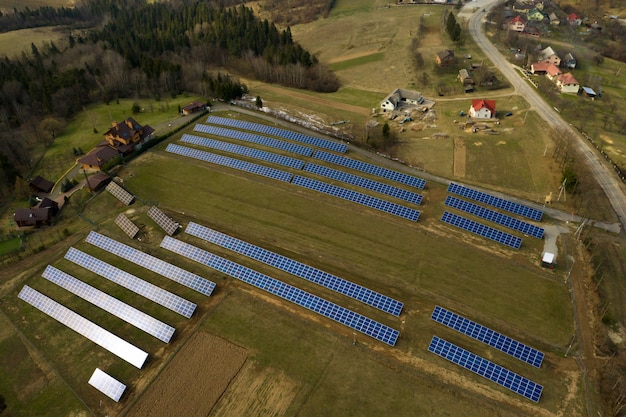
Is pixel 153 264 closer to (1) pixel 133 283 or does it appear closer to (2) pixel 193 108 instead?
(1) pixel 133 283

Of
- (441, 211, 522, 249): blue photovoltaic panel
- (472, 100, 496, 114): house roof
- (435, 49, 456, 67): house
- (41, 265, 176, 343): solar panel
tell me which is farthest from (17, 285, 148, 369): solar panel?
(435, 49, 456, 67): house

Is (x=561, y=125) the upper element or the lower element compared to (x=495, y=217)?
upper

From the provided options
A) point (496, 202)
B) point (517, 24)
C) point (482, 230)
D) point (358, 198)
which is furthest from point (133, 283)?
point (517, 24)

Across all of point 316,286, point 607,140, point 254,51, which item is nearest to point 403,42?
point 254,51

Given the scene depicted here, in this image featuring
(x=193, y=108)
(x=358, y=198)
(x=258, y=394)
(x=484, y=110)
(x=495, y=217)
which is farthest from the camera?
(x=193, y=108)

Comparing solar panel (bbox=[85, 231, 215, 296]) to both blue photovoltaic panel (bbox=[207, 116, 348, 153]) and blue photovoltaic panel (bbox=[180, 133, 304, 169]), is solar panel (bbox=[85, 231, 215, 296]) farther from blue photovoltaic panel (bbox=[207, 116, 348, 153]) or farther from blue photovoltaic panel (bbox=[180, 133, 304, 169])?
blue photovoltaic panel (bbox=[207, 116, 348, 153])

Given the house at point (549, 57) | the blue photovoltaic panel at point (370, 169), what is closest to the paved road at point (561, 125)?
the house at point (549, 57)

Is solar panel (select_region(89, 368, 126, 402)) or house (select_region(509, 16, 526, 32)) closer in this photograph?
solar panel (select_region(89, 368, 126, 402))

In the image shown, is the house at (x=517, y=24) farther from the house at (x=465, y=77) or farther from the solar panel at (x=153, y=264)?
the solar panel at (x=153, y=264)
